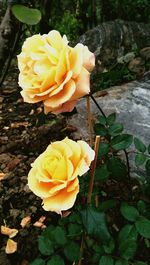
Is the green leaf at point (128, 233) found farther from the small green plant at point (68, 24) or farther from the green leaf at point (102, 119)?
the small green plant at point (68, 24)

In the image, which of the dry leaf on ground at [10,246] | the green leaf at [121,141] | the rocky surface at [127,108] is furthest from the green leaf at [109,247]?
the rocky surface at [127,108]

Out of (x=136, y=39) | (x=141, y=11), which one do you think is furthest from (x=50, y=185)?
(x=141, y=11)

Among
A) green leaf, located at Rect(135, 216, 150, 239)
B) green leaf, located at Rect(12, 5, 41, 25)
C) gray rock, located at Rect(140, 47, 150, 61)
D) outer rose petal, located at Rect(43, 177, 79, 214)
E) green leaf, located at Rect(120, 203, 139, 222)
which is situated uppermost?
green leaf, located at Rect(12, 5, 41, 25)

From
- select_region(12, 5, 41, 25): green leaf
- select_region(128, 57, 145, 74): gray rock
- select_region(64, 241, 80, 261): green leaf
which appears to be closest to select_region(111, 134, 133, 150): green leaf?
select_region(64, 241, 80, 261): green leaf

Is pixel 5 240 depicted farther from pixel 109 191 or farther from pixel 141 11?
pixel 141 11

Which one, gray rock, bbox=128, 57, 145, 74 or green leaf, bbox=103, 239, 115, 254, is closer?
green leaf, bbox=103, 239, 115, 254

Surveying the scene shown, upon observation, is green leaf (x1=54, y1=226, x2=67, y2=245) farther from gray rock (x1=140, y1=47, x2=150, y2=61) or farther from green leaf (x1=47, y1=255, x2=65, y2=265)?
gray rock (x1=140, y1=47, x2=150, y2=61)

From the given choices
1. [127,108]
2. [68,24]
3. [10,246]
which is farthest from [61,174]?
[68,24]

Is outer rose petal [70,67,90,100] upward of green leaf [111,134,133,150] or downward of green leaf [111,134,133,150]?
A: upward
